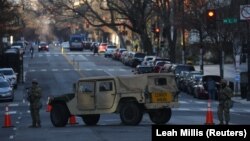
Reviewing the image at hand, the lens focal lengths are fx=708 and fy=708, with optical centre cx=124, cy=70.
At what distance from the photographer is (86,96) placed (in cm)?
2459

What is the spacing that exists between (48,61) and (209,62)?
2114 cm

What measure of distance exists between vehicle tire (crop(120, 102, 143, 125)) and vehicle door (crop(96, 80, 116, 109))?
0.54m

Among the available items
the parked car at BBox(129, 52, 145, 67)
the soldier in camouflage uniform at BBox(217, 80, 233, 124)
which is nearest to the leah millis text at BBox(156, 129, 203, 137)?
the soldier in camouflage uniform at BBox(217, 80, 233, 124)

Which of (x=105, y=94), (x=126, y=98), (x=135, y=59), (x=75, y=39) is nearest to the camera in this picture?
(x=126, y=98)

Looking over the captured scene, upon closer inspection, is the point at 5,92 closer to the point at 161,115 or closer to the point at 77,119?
the point at 77,119

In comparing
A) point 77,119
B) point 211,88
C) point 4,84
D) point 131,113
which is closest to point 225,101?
point 131,113

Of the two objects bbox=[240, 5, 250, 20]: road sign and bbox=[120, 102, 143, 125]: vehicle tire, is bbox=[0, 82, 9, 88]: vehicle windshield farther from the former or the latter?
bbox=[120, 102, 143, 125]: vehicle tire

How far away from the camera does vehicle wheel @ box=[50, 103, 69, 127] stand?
2508 centimetres

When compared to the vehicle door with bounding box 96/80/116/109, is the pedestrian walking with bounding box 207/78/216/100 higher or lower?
lower

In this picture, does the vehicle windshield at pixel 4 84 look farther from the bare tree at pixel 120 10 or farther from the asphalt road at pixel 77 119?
the bare tree at pixel 120 10

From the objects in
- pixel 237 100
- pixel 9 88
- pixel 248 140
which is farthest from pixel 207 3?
pixel 248 140

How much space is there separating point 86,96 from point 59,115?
1.32 metres

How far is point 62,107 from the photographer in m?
25.1

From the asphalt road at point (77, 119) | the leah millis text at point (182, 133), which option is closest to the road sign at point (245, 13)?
the asphalt road at point (77, 119)
